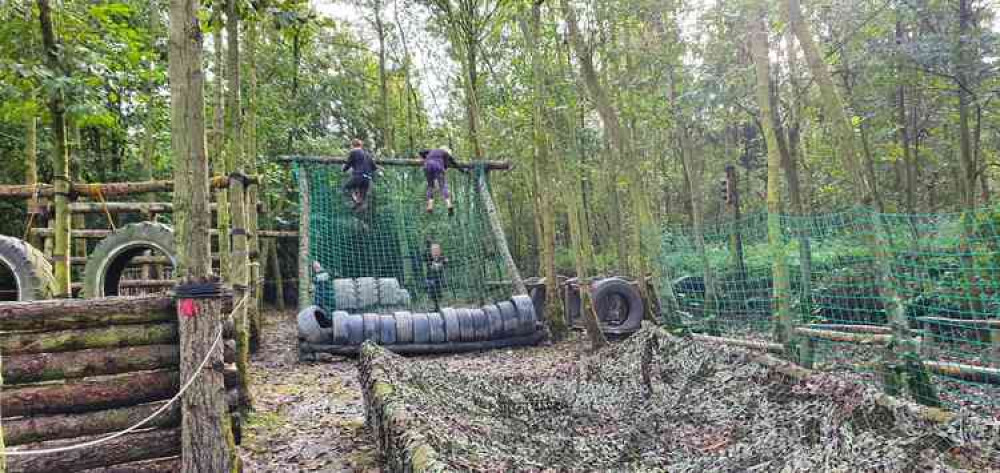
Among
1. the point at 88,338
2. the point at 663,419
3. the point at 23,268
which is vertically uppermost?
the point at 23,268

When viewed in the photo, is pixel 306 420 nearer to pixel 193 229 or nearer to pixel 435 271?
pixel 193 229

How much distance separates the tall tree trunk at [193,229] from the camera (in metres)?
2.95

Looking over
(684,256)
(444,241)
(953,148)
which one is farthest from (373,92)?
(953,148)

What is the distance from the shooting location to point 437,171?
10.1 meters

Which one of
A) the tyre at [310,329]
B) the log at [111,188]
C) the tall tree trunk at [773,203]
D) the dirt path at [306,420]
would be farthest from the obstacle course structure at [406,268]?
the tall tree trunk at [773,203]

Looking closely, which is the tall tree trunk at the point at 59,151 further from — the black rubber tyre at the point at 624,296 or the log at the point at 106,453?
the black rubber tyre at the point at 624,296

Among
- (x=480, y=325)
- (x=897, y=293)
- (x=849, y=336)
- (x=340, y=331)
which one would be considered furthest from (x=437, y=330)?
(x=897, y=293)

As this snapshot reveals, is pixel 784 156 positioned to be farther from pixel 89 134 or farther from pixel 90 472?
pixel 89 134

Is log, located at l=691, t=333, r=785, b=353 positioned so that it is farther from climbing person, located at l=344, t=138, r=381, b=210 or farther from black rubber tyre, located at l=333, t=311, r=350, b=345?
climbing person, located at l=344, t=138, r=381, b=210

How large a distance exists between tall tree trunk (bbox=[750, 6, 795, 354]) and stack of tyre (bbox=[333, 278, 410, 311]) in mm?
5348

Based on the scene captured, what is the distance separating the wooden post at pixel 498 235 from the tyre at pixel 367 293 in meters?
2.03

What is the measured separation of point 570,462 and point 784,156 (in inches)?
345

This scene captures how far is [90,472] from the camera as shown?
283 centimetres

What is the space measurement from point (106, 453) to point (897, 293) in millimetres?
4776
